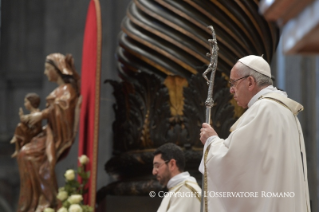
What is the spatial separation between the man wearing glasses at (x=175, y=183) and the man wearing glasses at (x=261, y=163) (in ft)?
3.24

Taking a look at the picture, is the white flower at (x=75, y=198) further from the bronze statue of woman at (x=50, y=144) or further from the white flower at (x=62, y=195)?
the bronze statue of woman at (x=50, y=144)

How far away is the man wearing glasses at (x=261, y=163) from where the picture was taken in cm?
317

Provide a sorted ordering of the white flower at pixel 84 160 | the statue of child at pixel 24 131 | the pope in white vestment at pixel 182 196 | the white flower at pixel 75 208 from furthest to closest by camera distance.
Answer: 1. the statue of child at pixel 24 131
2. the white flower at pixel 84 160
3. the white flower at pixel 75 208
4. the pope in white vestment at pixel 182 196

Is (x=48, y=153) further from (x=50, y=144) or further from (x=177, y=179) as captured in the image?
(x=177, y=179)

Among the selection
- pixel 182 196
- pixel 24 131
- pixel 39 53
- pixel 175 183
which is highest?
pixel 39 53

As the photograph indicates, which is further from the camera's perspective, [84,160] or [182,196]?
[84,160]

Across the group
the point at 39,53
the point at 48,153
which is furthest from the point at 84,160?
the point at 39,53

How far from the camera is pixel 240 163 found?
3260 millimetres

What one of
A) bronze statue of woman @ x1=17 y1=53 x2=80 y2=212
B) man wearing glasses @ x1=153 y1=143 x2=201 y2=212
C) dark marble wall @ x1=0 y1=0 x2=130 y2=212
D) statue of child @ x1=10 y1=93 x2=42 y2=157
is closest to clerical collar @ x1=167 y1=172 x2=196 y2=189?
man wearing glasses @ x1=153 y1=143 x2=201 y2=212

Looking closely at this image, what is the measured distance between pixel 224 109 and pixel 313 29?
452cm

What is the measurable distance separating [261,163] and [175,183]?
1.41 m

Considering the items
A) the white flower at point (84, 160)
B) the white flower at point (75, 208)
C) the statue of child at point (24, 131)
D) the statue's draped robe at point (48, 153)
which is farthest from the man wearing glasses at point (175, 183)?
the statue of child at point (24, 131)

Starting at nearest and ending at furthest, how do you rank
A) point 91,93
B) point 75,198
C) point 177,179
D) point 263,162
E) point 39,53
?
point 263,162, point 177,179, point 75,198, point 91,93, point 39,53

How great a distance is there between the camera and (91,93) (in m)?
6.23
